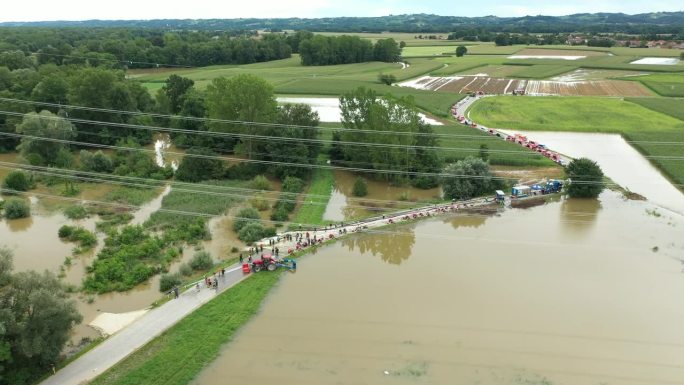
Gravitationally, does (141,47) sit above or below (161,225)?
above

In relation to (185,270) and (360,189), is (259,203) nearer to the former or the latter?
(360,189)

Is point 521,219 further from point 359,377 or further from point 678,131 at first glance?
point 678,131

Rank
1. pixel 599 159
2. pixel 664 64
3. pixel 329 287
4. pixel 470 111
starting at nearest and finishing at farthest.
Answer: pixel 329 287 < pixel 599 159 < pixel 470 111 < pixel 664 64

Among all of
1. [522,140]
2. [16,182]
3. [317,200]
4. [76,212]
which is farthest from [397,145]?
[16,182]

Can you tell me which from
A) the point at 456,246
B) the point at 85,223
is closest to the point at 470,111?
the point at 456,246

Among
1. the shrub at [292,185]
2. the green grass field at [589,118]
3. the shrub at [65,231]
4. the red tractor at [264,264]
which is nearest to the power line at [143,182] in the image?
the shrub at [292,185]

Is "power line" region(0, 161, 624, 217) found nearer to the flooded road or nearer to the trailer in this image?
the trailer
